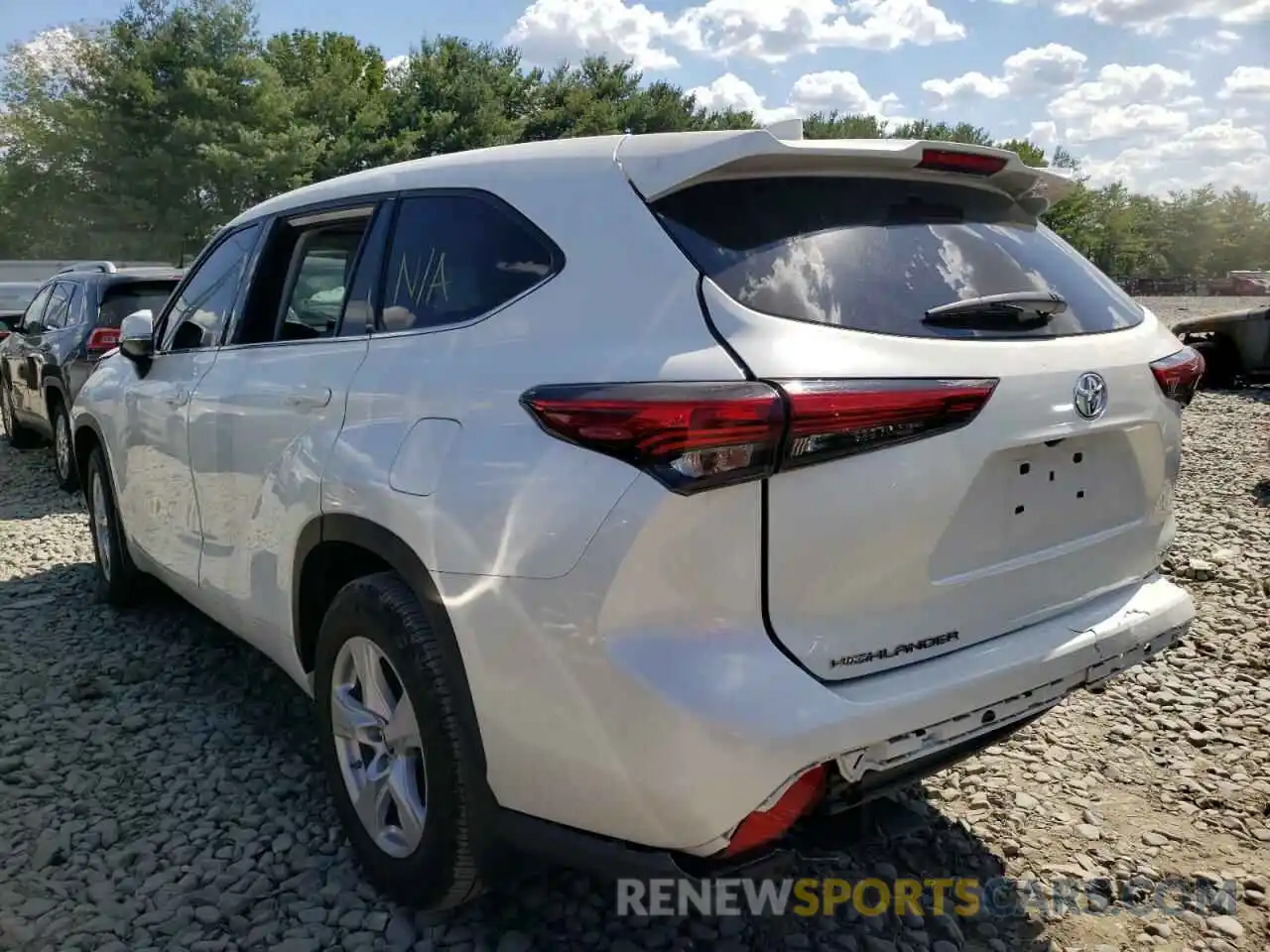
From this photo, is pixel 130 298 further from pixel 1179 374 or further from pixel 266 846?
pixel 1179 374

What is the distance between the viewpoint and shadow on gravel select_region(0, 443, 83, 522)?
7.50 metres

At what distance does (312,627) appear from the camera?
2.94 metres

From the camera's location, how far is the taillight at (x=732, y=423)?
186cm

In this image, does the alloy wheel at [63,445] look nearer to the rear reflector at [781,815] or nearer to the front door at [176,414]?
the front door at [176,414]

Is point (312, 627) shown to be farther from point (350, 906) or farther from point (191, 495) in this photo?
point (191, 495)

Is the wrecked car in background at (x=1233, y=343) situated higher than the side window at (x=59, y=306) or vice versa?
the side window at (x=59, y=306)

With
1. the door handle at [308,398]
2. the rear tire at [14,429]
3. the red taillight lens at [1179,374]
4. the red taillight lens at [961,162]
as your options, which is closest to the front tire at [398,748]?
the door handle at [308,398]

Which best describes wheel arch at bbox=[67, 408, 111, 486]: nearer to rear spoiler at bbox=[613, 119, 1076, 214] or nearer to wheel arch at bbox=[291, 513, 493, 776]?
wheel arch at bbox=[291, 513, 493, 776]

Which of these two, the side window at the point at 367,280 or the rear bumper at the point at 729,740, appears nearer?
the rear bumper at the point at 729,740

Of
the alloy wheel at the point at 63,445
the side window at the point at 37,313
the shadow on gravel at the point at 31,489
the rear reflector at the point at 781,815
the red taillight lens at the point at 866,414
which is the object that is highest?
the red taillight lens at the point at 866,414

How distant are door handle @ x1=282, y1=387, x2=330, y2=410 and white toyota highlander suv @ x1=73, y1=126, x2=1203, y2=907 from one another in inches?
0.4

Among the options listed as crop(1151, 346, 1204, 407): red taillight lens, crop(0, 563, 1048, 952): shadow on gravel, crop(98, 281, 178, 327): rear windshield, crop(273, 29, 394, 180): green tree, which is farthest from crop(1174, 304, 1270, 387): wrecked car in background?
crop(273, 29, 394, 180): green tree

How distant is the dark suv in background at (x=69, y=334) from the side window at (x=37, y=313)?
0.01m

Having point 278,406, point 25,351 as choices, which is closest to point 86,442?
point 278,406
